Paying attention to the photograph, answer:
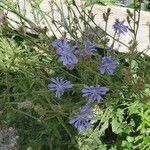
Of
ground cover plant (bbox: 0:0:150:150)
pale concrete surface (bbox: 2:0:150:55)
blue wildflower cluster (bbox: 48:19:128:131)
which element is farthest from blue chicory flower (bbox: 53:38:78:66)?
pale concrete surface (bbox: 2:0:150:55)

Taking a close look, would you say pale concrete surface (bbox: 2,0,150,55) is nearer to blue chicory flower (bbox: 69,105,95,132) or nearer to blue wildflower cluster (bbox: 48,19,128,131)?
blue wildflower cluster (bbox: 48,19,128,131)

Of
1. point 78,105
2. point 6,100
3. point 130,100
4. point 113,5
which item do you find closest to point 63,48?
→ point 78,105

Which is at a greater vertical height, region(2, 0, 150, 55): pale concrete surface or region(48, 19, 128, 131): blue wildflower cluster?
region(2, 0, 150, 55): pale concrete surface

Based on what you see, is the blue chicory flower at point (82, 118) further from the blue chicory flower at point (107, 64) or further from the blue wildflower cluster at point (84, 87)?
the blue chicory flower at point (107, 64)

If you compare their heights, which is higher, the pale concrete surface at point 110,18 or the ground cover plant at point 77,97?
the pale concrete surface at point 110,18

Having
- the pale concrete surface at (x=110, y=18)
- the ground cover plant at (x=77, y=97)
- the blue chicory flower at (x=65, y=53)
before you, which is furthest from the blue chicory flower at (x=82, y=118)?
the pale concrete surface at (x=110, y=18)

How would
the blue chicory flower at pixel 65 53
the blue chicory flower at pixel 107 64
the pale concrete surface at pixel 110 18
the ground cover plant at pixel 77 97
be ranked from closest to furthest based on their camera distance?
the blue chicory flower at pixel 65 53 → the blue chicory flower at pixel 107 64 → the ground cover plant at pixel 77 97 → the pale concrete surface at pixel 110 18

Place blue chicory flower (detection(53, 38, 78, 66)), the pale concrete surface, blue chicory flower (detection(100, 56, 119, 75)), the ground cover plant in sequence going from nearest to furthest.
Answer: blue chicory flower (detection(53, 38, 78, 66)) < blue chicory flower (detection(100, 56, 119, 75)) < the ground cover plant < the pale concrete surface

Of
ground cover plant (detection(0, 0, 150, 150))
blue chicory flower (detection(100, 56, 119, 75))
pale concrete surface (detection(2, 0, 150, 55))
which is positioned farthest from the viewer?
pale concrete surface (detection(2, 0, 150, 55))

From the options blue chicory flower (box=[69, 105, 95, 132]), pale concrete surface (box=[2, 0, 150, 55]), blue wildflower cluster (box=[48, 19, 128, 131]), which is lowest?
blue chicory flower (box=[69, 105, 95, 132])

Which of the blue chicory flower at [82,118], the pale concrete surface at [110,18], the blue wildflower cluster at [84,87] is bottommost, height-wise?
the blue chicory flower at [82,118]

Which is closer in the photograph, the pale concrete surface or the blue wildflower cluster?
the blue wildflower cluster
